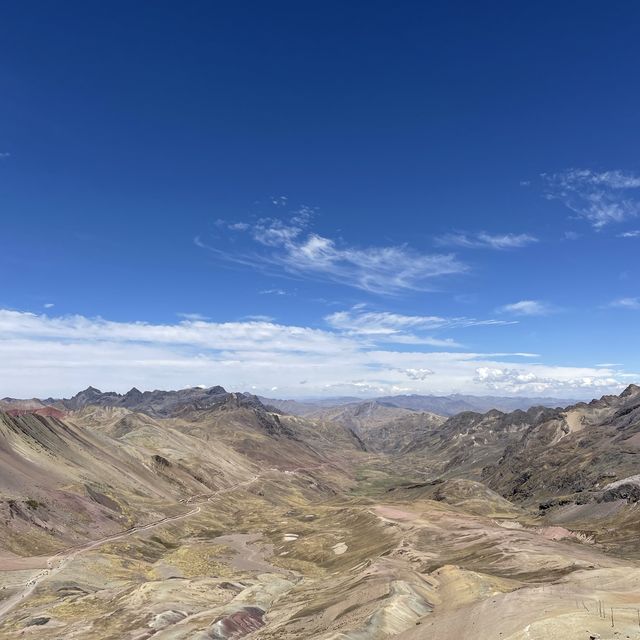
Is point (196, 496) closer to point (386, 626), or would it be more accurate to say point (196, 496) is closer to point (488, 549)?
point (488, 549)

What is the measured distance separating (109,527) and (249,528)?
1634 inches

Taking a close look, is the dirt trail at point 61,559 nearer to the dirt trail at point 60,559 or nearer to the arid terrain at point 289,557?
the dirt trail at point 60,559

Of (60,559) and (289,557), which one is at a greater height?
(60,559)

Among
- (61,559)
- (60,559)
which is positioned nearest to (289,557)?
(61,559)

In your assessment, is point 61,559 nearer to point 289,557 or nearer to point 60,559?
point 60,559

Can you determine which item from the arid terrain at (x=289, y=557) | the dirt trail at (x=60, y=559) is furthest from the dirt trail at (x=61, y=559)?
the arid terrain at (x=289, y=557)

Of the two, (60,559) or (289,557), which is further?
(289,557)

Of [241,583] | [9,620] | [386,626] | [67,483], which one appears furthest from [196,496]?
[386,626]

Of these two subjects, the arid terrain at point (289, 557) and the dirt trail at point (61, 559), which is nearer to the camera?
the arid terrain at point (289, 557)

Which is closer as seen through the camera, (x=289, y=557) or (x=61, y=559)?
(x=61, y=559)

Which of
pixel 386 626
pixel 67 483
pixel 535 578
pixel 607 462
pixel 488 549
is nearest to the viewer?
pixel 386 626

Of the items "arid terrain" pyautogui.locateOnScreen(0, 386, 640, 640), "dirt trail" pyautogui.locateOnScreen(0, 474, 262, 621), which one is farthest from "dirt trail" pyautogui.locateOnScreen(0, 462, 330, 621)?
"arid terrain" pyautogui.locateOnScreen(0, 386, 640, 640)

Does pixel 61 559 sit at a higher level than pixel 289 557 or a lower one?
higher

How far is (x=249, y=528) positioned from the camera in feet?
490
